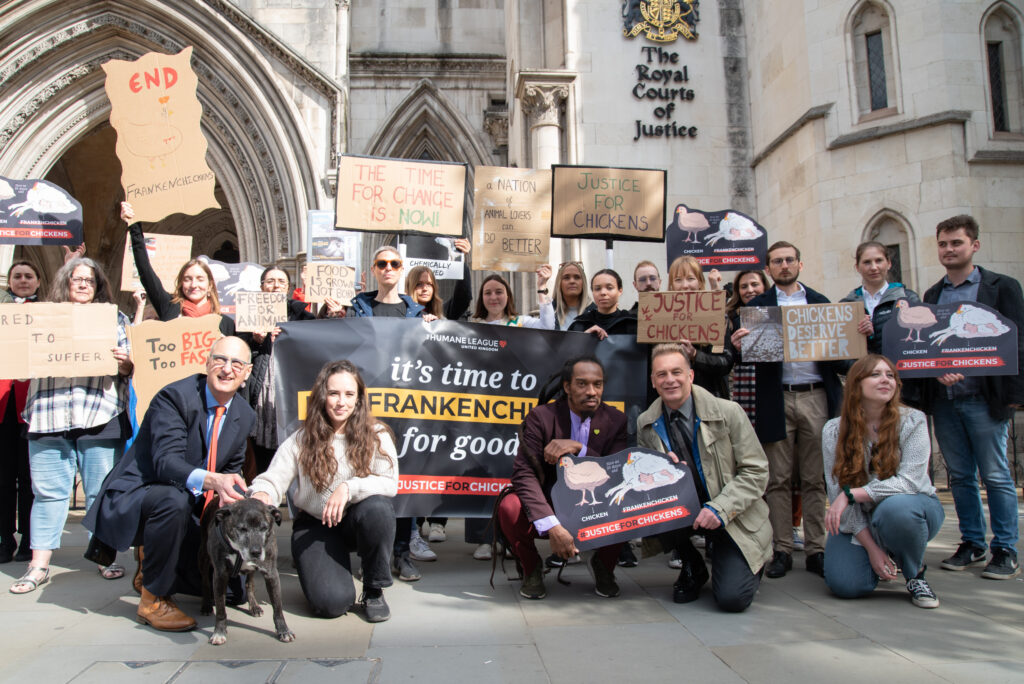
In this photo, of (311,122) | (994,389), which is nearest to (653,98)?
(994,389)

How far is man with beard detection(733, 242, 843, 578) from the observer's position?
481cm

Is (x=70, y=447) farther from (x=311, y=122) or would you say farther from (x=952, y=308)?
(x=311, y=122)

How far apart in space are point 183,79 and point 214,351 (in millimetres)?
2983

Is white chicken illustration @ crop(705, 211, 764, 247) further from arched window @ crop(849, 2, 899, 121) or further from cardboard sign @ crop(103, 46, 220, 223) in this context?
cardboard sign @ crop(103, 46, 220, 223)

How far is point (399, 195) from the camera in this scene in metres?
6.17

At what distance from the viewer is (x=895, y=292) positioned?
16.5 feet

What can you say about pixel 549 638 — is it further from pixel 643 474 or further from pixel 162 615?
pixel 162 615

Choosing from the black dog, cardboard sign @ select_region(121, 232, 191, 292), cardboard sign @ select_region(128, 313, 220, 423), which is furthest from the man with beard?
cardboard sign @ select_region(121, 232, 191, 292)

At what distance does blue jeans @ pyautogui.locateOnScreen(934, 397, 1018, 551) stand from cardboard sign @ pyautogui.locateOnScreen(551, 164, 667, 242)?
8.68ft

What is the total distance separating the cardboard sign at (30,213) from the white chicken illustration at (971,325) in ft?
24.3

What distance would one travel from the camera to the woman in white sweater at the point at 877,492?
4.00 meters

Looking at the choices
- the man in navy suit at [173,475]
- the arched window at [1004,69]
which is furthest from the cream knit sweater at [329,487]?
the arched window at [1004,69]

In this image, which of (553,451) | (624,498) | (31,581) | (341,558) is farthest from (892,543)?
(31,581)

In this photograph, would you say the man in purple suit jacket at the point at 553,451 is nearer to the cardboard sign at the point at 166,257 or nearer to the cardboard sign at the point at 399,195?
the cardboard sign at the point at 399,195
